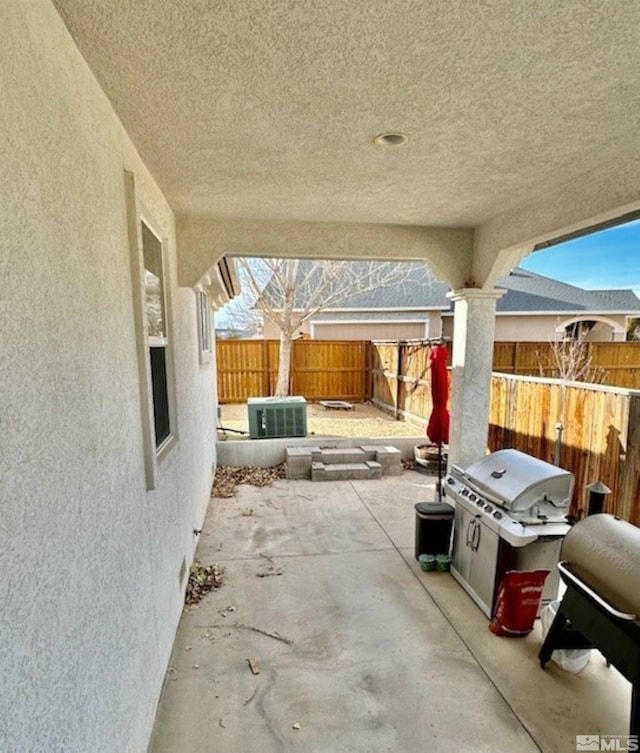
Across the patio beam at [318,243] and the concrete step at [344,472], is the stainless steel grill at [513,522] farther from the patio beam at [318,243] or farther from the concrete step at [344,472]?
the concrete step at [344,472]

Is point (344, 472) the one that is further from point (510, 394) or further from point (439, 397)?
point (510, 394)

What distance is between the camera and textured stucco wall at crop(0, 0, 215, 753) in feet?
3.53

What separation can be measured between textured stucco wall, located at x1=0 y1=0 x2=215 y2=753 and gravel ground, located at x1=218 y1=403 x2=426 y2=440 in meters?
6.09

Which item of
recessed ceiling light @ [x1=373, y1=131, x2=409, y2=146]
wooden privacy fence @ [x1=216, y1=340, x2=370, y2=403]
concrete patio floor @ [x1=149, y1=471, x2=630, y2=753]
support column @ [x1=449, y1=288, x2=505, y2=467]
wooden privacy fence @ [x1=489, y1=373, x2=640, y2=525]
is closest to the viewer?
concrete patio floor @ [x1=149, y1=471, x2=630, y2=753]

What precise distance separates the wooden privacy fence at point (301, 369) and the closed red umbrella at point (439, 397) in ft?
24.7

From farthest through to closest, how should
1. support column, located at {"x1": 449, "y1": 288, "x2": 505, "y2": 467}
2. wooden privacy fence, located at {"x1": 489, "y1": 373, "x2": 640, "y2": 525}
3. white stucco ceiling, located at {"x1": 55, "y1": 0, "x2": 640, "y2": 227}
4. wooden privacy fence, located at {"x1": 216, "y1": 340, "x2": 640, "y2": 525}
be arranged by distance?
1. support column, located at {"x1": 449, "y1": 288, "x2": 505, "y2": 467}
2. wooden privacy fence, located at {"x1": 216, "y1": 340, "x2": 640, "y2": 525}
3. wooden privacy fence, located at {"x1": 489, "y1": 373, "x2": 640, "y2": 525}
4. white stucco ceiling, located at {"x1": 55, "y1": 0, "x2": 640, "y2": 227}

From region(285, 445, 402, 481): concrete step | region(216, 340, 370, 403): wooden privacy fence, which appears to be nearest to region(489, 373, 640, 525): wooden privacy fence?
region(285, 445, 402, 481): concrete step

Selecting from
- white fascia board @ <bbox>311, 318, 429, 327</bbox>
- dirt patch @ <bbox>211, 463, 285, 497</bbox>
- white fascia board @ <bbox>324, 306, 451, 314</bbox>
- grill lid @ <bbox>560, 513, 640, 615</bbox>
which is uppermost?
white fascia board @ <bbox>324, 306, 451, 314</bbox>

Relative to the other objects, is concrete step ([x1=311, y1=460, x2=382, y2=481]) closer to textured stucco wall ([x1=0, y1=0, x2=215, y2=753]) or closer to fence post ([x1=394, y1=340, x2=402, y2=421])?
fence post ([x1=394, y1=340, x2=402, y2=421])

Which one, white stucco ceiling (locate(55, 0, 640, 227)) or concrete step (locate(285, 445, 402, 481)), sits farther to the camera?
concrete step (locate(285, 445, 402, 481))

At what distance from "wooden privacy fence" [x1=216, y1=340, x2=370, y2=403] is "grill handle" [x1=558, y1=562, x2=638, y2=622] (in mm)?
10002

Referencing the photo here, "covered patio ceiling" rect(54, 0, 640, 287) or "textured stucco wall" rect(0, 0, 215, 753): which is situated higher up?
"covered patio ceiling" rect(54, 0, 640, 287)

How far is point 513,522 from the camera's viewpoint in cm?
300

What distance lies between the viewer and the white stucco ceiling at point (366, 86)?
4.95 feet
